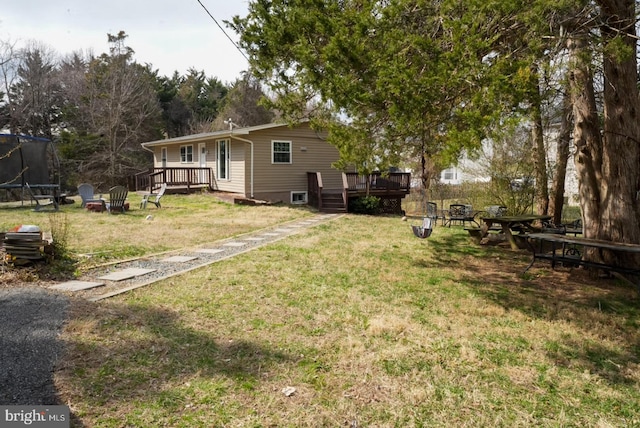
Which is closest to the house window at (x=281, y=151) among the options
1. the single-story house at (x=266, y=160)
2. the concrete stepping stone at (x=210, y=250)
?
the single-story house at (x=266, y=160)

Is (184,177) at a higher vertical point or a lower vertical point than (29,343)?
higher

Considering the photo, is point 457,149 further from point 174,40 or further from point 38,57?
point 38,57

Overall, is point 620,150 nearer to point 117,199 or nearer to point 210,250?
point 210,250

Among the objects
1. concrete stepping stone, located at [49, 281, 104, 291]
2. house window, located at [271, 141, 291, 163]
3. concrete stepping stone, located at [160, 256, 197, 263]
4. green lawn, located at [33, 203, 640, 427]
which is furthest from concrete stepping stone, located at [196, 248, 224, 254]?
house window, located at [271, 141, 291, 163]

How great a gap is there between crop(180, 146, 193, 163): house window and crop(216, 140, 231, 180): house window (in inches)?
123

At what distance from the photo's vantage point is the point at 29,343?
3344mm

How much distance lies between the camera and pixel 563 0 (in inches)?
171


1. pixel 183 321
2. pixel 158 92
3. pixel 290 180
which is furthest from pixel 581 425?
pixel 158 92

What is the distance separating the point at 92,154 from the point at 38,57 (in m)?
7.83

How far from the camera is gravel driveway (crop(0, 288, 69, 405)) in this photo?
2.64 m

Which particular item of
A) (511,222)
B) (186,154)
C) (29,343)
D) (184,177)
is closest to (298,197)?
(184,177)

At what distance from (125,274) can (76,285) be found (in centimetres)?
70

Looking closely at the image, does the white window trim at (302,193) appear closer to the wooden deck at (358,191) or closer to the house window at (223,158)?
the wooden deck at (358,191)

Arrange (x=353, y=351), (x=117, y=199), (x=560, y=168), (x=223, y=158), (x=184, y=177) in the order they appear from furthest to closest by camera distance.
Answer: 1. (x=184, y=177)
2. (x=223, y=158)
3. (x=117, y=199)
4. (x=560, y=168)
5. (x=353, y=351)
